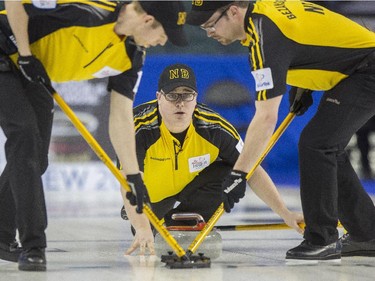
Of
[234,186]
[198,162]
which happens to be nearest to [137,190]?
[234,186]

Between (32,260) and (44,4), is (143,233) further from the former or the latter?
(44,4)

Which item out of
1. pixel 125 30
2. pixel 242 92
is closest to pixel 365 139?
pixel 242 92

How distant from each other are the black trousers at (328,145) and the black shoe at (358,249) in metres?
0.28

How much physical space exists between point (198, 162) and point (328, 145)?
124cm

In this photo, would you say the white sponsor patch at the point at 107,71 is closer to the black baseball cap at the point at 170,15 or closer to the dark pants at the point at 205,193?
the black baseball cap at the point at 170,15

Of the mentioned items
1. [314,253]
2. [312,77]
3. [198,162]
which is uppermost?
[312,77]

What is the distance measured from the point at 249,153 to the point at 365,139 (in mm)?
4229

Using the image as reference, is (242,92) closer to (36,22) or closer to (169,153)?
(169,153)

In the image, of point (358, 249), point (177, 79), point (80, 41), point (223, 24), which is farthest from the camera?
point (177, 79)

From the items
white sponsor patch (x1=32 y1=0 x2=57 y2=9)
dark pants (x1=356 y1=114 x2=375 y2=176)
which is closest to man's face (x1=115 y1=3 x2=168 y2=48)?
white sponsor patch (x1=32 y1=0 x2=57 y2=9)

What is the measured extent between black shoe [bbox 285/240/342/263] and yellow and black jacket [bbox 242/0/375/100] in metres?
0.86

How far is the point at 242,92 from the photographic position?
958cm

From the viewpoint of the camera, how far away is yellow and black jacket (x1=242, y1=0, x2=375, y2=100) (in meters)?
5.39

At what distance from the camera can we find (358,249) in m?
6.04
